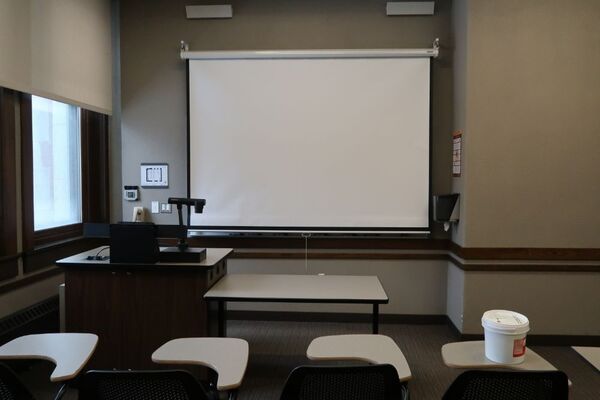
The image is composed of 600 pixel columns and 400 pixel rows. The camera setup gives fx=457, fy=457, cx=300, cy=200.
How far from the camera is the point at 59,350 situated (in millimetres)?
2053

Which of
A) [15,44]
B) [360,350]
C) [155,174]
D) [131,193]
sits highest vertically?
[15,44]

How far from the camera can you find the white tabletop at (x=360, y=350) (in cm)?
205

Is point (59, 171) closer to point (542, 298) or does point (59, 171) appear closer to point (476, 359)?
point (476, 359)

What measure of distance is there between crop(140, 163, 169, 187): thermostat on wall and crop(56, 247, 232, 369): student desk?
5.06 feet

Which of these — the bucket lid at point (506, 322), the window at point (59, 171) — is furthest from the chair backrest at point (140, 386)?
the window at point (59, 171)

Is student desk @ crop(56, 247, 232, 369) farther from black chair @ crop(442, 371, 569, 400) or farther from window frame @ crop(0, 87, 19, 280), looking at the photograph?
black chair @ crop(442, 371, 569, 400)

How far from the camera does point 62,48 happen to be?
3.82 metres

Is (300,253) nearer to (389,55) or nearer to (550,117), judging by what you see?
(389,55)

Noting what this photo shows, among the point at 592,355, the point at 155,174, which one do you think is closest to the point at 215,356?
the point at 592,355

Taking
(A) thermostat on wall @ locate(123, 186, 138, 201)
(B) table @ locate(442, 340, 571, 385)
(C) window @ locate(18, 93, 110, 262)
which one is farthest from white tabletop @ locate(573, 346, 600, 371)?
(A) thermostat on wall @ locate(123, 186, 138, 201)

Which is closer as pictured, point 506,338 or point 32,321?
point 506,338

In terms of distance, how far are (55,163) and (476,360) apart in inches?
143

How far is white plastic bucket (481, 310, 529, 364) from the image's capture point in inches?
77.5

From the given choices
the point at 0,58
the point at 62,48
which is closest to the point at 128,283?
the point at 0,58
